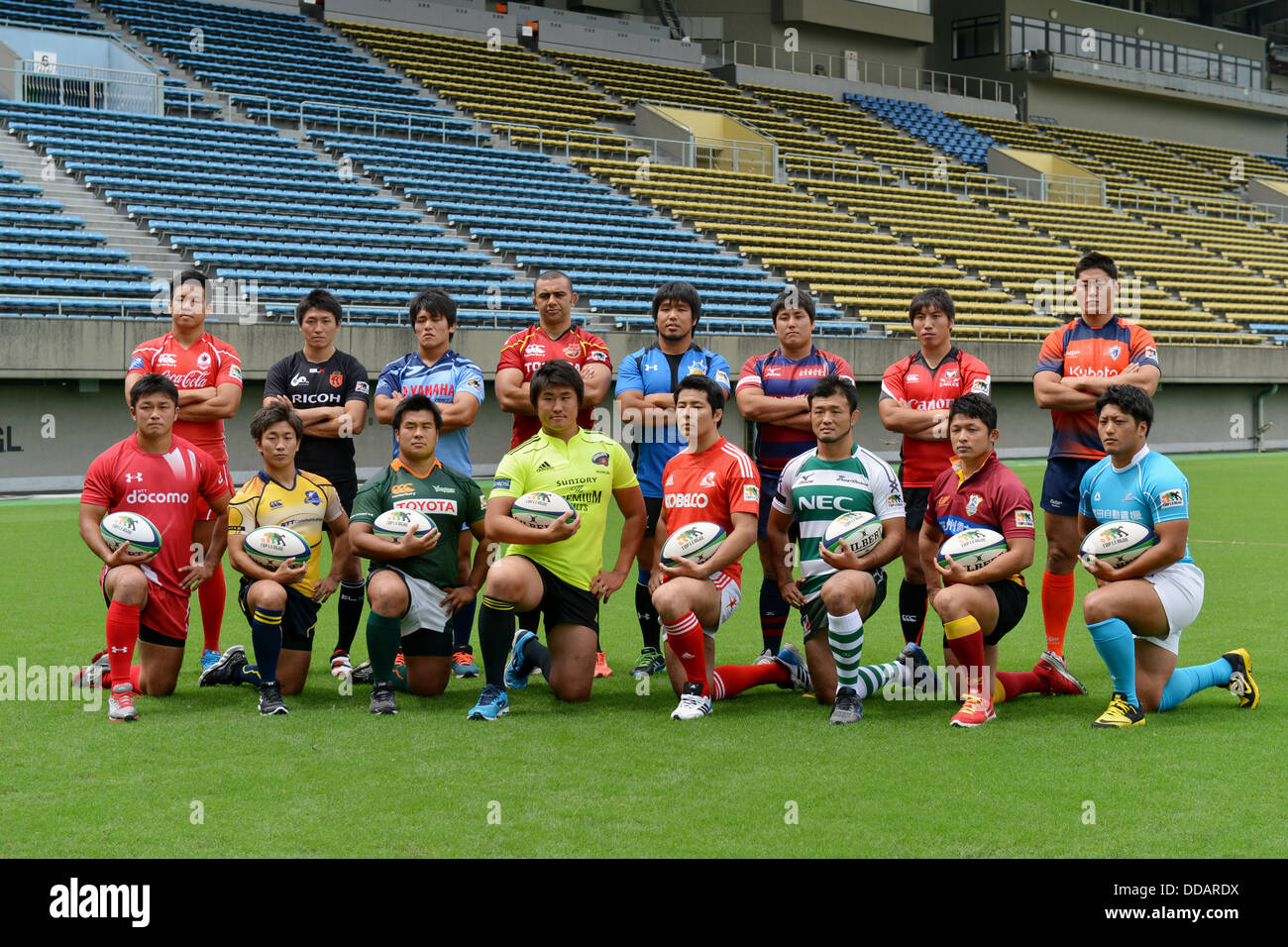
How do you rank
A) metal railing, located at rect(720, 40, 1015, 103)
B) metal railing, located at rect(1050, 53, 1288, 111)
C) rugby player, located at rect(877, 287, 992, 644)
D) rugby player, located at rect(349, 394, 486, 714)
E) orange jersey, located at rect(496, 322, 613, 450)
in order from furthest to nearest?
metal railing, located at rect(1050, 53, 1288, 111), metal railing, located at rect(720, 40, 1015, 103), orange jersey, located at rect(496, 322, 613, 450), rugby player, located at rect(877, 287, 992, 644), rugby player, located at rect(349, 394, 486, 714)

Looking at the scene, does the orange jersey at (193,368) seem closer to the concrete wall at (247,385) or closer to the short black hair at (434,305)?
the short black hair at (434,305)

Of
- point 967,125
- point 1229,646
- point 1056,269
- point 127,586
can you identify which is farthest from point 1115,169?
point 127,586

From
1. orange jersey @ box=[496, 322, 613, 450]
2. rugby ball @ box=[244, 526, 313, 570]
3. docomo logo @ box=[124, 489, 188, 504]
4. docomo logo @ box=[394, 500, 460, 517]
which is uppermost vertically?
orange jersey @ box=[496, 322, 613, 450]

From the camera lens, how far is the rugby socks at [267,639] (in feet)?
20.7

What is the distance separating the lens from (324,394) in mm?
7543

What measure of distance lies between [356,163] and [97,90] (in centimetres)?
508

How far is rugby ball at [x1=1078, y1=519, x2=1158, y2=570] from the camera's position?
19.3 feet

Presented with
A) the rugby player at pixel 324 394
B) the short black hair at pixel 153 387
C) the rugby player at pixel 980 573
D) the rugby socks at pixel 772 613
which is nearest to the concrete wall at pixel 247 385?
the rugby player at pixel 324 394

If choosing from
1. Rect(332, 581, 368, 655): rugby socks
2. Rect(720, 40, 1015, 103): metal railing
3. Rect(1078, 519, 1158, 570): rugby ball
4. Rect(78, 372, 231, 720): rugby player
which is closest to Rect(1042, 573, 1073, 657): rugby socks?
Rect(1078, 519, 1158, 570): rugby ball

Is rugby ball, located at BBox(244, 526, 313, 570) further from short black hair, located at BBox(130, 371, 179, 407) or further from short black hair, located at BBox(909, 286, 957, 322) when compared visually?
short black hair, located at BBox(909, 286, 957, 322)

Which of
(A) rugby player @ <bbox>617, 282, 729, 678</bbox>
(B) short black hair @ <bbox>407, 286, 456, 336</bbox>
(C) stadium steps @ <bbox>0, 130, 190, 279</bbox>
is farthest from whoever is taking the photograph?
(C) stadium steps @ <bbox>0, 130, 190, 279</bbox>

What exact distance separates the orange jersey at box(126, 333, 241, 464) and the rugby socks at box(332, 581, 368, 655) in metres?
1.37

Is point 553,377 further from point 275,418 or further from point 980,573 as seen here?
point 980,573

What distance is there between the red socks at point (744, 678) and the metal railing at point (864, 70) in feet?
110
